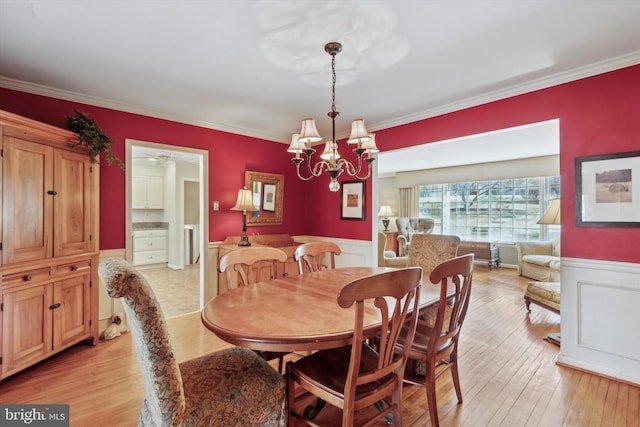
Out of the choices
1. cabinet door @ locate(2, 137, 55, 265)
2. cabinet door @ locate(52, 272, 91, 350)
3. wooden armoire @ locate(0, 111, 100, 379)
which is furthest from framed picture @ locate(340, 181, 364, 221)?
cabinet door @ locate(2, 137, 55, 265)

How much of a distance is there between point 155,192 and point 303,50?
592 cm

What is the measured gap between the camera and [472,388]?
221cm

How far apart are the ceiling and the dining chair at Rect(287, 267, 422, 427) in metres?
1.51

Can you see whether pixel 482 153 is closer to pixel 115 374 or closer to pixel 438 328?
pixel 438 328

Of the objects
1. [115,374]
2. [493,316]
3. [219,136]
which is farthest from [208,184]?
[493,316]

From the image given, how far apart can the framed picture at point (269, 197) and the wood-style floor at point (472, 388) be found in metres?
1.92

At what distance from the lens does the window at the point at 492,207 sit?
652cm

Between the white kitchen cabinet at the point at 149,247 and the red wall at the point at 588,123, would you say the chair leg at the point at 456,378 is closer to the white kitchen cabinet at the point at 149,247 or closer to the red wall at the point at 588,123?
the red wall at the point at 588,123

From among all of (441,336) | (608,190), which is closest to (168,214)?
(441,336)

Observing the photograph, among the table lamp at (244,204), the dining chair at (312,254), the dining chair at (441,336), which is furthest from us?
the table lamp at (244,204)

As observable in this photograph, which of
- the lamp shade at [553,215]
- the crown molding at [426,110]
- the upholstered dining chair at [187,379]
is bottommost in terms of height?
the upholstered dining chair at [187,379]

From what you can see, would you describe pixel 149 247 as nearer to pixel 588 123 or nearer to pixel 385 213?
pixel 385 213

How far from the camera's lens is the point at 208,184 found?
12.9ft

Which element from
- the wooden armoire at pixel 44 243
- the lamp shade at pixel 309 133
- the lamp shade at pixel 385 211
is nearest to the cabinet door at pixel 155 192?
the wooden armoire at pixel 44 243
